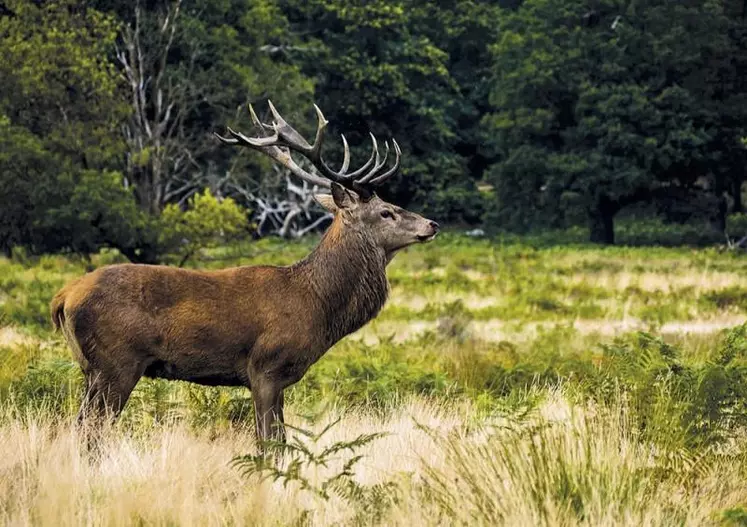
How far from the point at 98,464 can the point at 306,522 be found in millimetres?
1587

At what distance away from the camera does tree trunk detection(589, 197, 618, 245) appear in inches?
1517

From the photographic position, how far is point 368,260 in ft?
25.4

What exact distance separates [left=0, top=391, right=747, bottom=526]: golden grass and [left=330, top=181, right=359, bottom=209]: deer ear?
5.61 ft

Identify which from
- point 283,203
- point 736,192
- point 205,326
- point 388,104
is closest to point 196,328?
point 205,326

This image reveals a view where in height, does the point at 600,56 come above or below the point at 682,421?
above

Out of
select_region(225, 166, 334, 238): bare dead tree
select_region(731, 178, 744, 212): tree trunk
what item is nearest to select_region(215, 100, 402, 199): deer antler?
select_region(225, 166, 334, 238): bare dead tree

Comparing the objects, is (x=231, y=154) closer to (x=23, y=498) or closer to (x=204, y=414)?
(x=204, y=414)

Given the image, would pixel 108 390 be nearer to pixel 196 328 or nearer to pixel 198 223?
pixel 196 328

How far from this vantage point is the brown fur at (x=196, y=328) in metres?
6.87

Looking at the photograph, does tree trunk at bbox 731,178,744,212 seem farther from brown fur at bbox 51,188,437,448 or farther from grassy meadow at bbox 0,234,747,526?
brown fur at bbox 51,188,437,448

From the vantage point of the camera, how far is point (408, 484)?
5.45 m

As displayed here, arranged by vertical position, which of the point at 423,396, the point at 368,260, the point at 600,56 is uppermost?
the point at 600,56

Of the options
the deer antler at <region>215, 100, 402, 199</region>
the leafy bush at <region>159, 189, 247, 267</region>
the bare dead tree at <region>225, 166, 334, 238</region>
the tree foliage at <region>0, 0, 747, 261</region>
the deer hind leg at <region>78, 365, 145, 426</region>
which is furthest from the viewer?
the bare dead tree at <region>225, 166, 334, 238</region>

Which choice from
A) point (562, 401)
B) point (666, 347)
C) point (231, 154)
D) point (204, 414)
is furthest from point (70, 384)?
point (231, 154)
